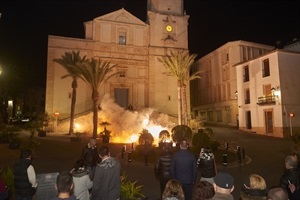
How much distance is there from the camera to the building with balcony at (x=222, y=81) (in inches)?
1613

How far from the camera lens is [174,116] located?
3947cm

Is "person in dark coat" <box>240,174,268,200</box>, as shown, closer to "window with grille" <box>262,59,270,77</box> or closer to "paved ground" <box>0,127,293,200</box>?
"paved ground" <box>0,127,293,200</box>

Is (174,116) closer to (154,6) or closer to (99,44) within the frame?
(99,44)

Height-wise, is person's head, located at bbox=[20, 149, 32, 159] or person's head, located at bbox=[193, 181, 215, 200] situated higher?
person's head, located at bbox=[20, 149, 32, 159]

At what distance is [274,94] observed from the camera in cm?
2959

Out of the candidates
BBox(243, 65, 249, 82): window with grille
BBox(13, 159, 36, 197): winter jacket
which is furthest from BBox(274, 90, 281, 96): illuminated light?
BBox(13, 159, 36, 197): winter jacket

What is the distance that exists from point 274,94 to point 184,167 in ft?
90.4

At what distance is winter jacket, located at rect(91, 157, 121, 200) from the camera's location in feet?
16.0

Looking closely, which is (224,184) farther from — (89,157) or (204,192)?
(89,157)

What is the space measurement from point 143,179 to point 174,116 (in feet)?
93.7

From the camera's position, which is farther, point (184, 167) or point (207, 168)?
point (207, 168)

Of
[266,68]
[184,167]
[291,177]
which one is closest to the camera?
[291,177]

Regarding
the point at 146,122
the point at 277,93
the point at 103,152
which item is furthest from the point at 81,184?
the point at 277,93

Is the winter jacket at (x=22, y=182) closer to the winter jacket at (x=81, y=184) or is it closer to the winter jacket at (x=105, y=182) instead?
the winter jacket at (x=81, y=184)
